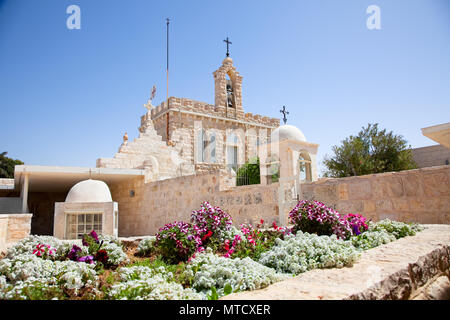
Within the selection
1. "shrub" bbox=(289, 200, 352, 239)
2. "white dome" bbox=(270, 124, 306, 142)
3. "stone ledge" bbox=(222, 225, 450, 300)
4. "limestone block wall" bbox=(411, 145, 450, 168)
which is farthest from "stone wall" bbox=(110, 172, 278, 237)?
"limestone block wall" bbox=(411, 145, 450, 168)

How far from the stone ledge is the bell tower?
21.4 m

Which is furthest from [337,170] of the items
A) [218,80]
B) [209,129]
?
[218,80]

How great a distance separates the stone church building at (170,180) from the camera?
340 inches

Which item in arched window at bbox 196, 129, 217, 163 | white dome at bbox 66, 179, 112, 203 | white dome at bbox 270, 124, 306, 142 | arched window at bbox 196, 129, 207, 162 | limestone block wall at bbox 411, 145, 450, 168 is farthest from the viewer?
arched window at bbox 196, 129, 217, 163

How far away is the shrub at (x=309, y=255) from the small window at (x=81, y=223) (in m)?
7.00

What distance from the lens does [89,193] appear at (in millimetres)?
9695

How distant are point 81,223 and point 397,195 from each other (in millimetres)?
8550

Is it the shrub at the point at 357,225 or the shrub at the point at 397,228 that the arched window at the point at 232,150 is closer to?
the shrub at the point at 357,225

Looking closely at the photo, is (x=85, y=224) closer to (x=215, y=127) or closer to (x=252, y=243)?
(x=252, y=243)

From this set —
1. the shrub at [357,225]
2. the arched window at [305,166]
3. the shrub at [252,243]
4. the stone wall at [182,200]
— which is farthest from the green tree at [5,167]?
the shrub at [357,225]

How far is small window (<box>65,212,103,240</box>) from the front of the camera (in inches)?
361

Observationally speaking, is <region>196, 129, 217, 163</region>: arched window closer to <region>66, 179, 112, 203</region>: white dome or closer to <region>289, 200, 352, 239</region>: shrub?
<region>66, 179, 112, 203</region>: white dome

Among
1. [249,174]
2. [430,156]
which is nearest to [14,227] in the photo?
[249,174]

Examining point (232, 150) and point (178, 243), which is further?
point (232, 150)
